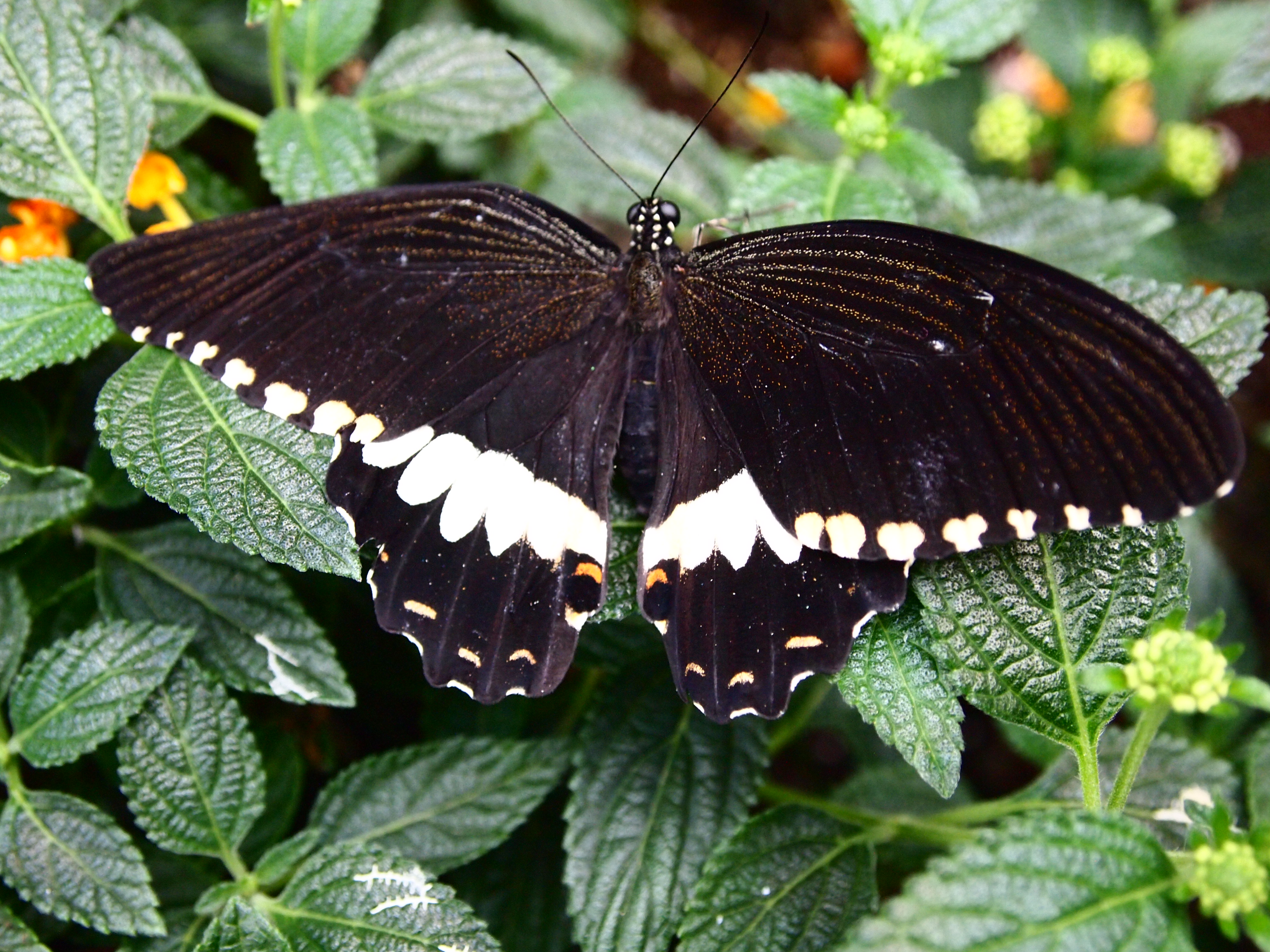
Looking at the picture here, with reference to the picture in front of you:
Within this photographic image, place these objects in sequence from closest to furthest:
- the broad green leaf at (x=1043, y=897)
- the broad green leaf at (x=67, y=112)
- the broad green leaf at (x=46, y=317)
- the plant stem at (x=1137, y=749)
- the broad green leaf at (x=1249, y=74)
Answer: the broad green leaf at (x=1043, y=897) < the plant stem at (x=1137, y=749) < the broad green leaf at (x=46, y=317) < the broad green leaf at (x=67, y=112) < the broad green leaf at (x=1249, y=74)

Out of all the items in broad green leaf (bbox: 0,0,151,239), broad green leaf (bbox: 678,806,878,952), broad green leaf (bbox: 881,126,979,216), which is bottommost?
broad green leaf (bbox: 678,806,878,952)

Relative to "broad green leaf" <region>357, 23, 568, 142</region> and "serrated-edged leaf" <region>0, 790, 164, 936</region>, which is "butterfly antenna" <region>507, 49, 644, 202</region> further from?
"serrated-edged leaf" <region>0, 790, 164, 936</region>

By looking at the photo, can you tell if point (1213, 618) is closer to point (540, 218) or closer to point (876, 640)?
point (876, 640)

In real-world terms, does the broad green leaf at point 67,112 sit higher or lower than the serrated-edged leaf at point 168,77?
lower

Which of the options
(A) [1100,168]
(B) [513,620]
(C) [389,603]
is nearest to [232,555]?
(C) [389,603]

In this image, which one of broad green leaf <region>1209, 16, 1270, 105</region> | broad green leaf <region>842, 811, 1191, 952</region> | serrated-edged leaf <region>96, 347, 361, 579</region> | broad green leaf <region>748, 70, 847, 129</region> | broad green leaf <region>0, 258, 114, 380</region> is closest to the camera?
broad green leaf <region>842, 811, 1191, 952</region>

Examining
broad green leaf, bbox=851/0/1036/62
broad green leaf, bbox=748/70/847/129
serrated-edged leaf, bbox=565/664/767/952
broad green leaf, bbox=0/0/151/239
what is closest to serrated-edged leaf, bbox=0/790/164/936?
serrated-edged leaf, bbox=565/664/767/952

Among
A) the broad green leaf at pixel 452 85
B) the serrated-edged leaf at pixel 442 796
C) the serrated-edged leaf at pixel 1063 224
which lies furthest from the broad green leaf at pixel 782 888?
the broad green leaf at pixel 452 85

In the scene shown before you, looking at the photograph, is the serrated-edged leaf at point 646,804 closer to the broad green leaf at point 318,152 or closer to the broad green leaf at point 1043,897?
the broad green leaf at point 1043,897
